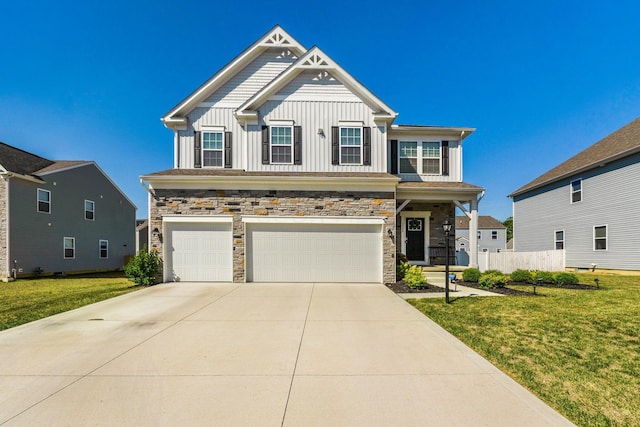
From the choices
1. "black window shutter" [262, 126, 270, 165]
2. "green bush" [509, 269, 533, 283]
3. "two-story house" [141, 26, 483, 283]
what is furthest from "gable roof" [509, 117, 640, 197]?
"black window shutter" [262, 126, 270, 165]

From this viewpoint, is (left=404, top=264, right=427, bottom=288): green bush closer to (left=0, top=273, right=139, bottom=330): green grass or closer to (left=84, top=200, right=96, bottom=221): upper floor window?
(left=0, top=273, right=139, bottom=330): green grass

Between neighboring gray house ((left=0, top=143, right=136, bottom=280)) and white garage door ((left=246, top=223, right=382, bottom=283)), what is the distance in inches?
517

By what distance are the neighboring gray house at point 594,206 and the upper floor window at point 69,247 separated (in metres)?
28.6

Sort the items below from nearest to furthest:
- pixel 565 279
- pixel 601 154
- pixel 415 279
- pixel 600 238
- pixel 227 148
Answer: pixel 415 279 → pixel 565 279 → pixel 227 148 → pixel 600 238 → pixel 601 154

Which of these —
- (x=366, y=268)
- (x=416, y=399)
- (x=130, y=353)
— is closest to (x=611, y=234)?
(x=366, y=268)

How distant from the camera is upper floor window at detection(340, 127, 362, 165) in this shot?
12.3 metres

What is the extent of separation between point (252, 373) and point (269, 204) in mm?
7642

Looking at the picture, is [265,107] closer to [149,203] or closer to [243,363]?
[149,203]

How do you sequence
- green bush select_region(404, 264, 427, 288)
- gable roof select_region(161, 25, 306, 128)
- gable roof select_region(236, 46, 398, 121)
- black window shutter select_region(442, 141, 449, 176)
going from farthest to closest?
black window shutter select_region(442, 141, 449, 176) < gable roof select_region(161, 25, 306, 128) < gable roof select_region(236, 46, 398, 121) < green bush select_region(404, 264, 427, 288)

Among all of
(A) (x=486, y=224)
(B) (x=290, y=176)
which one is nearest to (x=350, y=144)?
(B) (x=290, y=176)

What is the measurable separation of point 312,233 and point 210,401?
803cm

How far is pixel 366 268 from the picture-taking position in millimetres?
11242

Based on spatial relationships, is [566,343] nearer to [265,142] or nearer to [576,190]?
[265,142]

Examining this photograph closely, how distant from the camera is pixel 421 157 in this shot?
1406 cm
